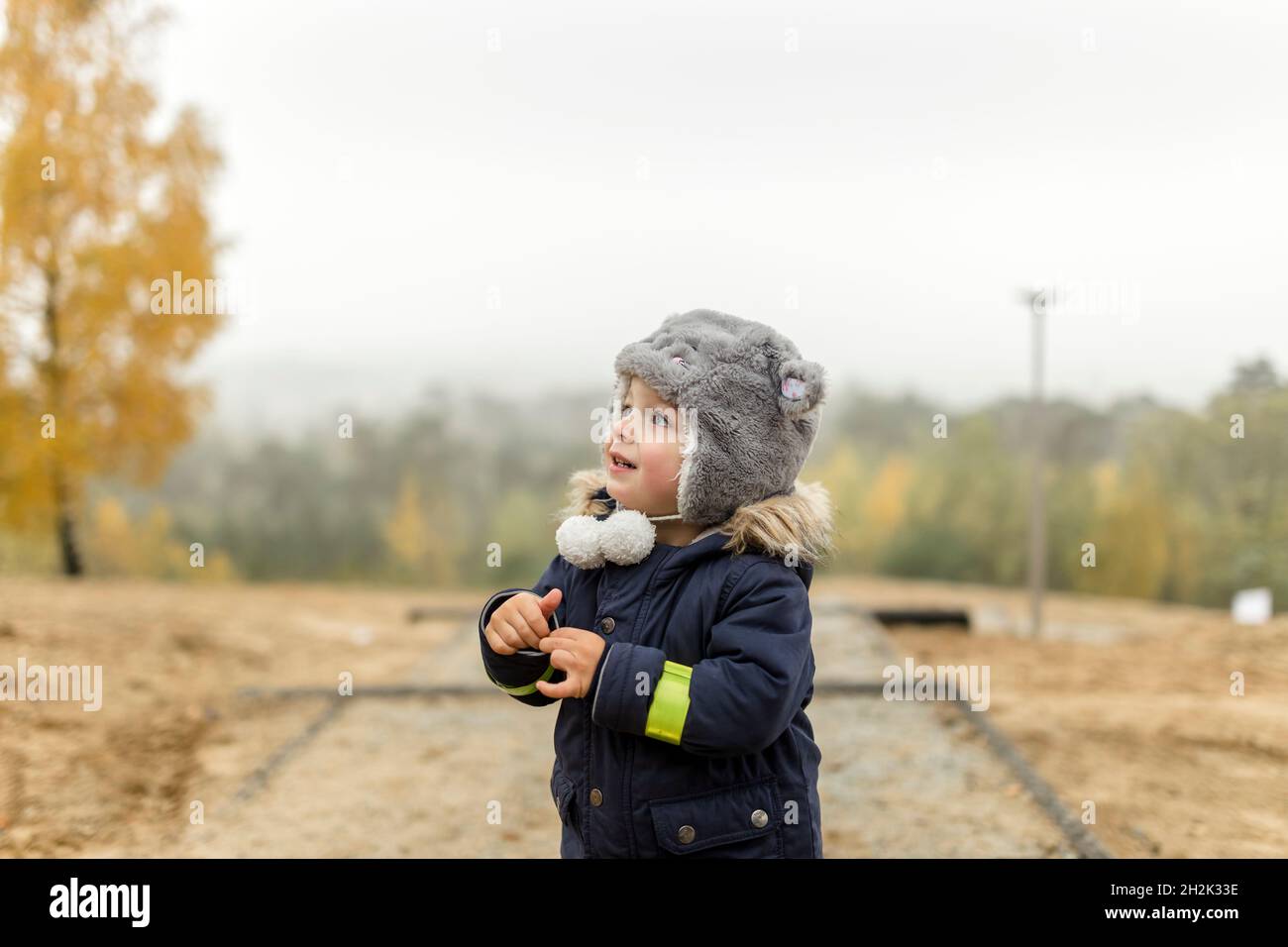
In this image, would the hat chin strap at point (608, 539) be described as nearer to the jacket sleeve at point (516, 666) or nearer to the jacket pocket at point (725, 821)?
the jacket sleeve at point (516, 666)

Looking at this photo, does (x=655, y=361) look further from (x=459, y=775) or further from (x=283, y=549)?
(x=283, y=549)

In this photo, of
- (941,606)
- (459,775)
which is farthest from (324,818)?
(941,606)

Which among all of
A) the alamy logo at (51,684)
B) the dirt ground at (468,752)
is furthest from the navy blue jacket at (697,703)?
the alamy logo at (51,684)

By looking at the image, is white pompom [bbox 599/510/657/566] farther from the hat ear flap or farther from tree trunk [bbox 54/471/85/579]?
tree trunk [bbox 54/471/85/579]

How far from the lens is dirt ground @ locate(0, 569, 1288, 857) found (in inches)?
152

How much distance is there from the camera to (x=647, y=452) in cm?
171

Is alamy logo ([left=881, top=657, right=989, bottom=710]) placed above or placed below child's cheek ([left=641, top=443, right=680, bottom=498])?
below

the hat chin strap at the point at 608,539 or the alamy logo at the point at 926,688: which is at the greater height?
the hat chin strap at the point at 608,539

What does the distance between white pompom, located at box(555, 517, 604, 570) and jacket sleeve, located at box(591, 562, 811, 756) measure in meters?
0.17

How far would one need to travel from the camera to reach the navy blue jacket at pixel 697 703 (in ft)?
5.15

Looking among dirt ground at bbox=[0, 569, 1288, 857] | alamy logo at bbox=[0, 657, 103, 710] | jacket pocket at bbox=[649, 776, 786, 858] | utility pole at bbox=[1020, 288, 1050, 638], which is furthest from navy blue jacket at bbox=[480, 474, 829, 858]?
utility pole at bbox=[1020, 288, 1050, 638]

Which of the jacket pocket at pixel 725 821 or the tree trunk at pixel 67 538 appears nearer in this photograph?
the jacket pocket at pixel 725 821

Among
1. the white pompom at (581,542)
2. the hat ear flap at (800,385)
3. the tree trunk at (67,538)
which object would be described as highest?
the hat ear flap at (800,385)
